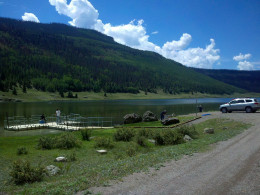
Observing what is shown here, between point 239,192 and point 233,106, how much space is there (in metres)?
36.3

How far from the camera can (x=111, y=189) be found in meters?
7.62

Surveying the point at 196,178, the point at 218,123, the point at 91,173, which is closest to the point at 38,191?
the point at 91,173

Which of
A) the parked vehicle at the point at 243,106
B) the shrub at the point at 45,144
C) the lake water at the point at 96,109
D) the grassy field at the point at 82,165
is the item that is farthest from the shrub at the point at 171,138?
the parked vehicle at the point at 243,106

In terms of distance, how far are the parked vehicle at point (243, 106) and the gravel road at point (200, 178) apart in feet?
97.8

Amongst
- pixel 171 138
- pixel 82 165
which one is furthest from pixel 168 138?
pixel 82 165

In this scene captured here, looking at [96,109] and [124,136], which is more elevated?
[96,109]

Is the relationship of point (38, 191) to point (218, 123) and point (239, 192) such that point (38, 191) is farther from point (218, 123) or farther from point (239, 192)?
point (218, 123)

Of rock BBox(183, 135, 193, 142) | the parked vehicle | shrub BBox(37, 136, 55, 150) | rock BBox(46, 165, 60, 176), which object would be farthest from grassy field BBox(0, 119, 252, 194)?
the parked vehicle

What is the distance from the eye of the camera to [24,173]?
9.63 metres

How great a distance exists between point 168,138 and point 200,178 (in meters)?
11.3

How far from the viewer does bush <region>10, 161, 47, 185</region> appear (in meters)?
9.62

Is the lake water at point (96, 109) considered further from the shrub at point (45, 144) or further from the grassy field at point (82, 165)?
the grassy field at point (82, 165)

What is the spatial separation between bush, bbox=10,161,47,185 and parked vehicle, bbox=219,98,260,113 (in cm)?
3766

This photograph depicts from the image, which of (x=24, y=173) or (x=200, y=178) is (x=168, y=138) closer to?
(x=200, y=178)
